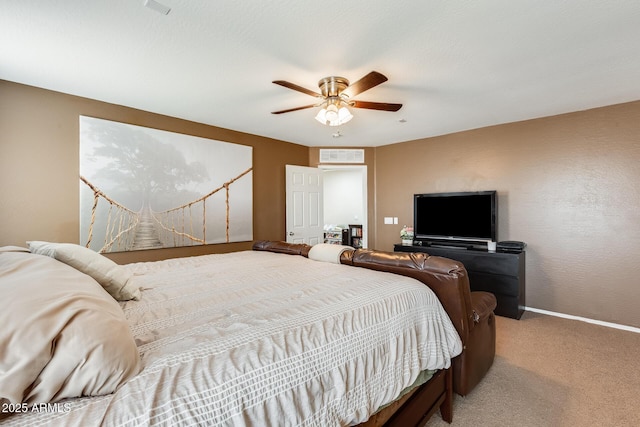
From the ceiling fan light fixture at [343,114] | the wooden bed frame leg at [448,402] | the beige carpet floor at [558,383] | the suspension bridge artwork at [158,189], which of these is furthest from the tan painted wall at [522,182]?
the wooden bed frame leg at [448,402]

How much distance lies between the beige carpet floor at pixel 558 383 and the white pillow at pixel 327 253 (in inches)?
49.1

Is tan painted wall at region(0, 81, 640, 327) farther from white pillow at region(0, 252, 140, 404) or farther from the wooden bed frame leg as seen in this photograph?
the wooden bed frame leg

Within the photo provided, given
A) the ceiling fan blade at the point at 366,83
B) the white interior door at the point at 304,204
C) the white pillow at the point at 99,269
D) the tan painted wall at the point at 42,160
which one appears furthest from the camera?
the white interior door at the point at 304,204

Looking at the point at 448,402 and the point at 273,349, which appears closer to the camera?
the point at 273,349

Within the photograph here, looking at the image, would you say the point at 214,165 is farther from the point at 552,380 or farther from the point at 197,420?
the point at 552,380

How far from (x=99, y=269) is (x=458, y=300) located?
6.60 ft

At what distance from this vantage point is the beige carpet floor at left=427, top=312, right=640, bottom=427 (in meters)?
1.78

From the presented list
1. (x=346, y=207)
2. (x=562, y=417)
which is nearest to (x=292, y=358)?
(x=562, y=417)

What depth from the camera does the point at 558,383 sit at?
2.10 meters

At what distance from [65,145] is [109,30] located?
64.6 inches

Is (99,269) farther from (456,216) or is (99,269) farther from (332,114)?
(456,216)

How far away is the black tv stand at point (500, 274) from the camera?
133 inches

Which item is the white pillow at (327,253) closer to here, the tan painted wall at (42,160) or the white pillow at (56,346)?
the white pillow at (56,346)

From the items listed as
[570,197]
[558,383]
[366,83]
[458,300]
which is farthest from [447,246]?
[366,83]
